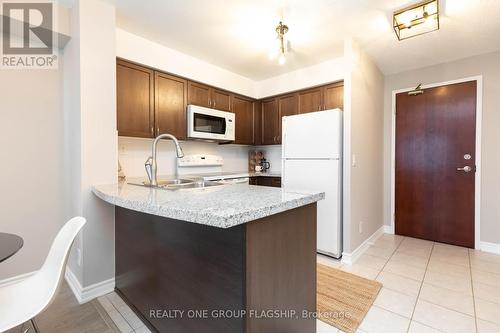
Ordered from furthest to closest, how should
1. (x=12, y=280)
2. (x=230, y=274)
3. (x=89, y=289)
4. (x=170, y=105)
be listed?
(x=170, y=105) → (x=12, y=280) → (x=89, y=289) → (x=230, y=274)

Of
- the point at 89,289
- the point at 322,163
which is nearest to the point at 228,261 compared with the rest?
the point at 89,289

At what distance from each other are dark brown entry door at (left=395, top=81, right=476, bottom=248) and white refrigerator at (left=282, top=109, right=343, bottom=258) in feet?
5.09

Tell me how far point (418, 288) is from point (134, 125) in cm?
311

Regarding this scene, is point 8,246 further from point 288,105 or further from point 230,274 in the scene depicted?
point 288,105

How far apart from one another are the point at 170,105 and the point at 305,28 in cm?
A: 170

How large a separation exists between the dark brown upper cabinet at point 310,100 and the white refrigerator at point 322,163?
19.8 inches

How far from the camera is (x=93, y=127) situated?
6.30 ft

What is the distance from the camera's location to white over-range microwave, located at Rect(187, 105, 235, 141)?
9.73 ft

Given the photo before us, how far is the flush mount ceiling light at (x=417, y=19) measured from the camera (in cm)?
199

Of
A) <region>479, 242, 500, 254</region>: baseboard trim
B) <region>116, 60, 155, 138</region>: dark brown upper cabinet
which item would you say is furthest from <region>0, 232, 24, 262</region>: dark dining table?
<region>479, 242, 500, 254</region>: baseboard trim

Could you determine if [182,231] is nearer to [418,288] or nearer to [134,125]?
[134,125]

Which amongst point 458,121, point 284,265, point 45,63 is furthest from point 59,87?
point 458,121

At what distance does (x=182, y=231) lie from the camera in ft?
4.20

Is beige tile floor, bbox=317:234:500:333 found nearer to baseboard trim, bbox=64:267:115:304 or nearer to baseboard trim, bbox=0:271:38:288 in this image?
baseboard trim, bbox=64:267:115:304
